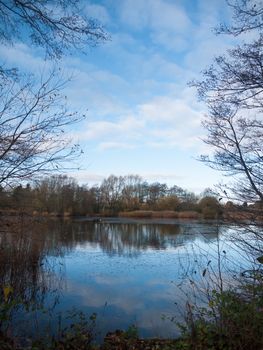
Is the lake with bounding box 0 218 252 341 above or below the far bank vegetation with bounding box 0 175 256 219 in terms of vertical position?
below

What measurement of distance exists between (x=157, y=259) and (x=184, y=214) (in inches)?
1269

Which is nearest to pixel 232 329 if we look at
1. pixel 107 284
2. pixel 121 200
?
pixel 107 284

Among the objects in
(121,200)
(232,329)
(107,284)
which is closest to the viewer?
(232,329)

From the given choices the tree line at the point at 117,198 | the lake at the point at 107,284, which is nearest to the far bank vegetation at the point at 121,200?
the tree line at the point at 117,198

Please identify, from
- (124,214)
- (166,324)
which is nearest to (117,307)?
(166,324)

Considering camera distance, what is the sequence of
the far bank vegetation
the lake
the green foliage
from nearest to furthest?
the green foliage → the lake → the far bank vegetation

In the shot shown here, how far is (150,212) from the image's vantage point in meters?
58.8

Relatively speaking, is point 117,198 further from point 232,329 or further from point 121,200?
point 232,329

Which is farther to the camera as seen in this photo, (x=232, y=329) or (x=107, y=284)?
(x=107, y=284)

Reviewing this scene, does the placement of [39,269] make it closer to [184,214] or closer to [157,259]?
[157,259]

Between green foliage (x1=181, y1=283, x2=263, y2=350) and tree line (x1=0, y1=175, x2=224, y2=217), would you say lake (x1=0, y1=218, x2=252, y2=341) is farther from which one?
tree line (x1=0, y1=175, x2=224, y2=217)

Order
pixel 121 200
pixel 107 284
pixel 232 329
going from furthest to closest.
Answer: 1. pixel 121 200
2. pixel 107 284
3. pixel 232 329

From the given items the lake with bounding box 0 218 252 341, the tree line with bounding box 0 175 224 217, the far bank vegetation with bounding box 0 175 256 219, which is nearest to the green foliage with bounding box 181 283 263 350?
the lake with bounding box 0 218 252 341

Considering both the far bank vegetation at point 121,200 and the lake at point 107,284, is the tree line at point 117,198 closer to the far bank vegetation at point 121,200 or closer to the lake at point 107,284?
the far bank vegetation at point 121,200
